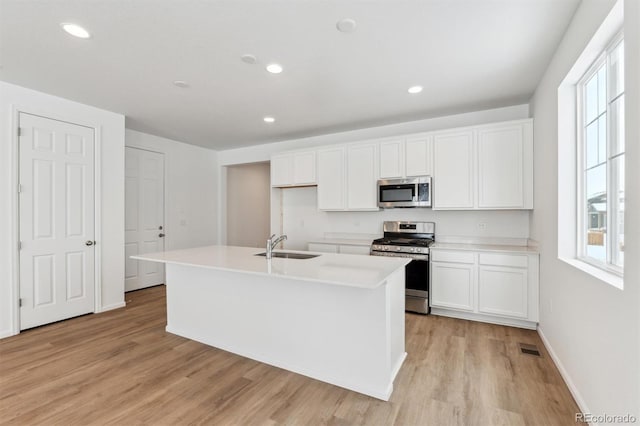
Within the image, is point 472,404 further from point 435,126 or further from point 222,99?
point 222,99

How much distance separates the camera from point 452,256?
136 inches

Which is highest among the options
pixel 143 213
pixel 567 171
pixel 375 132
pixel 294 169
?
pixel 375 132

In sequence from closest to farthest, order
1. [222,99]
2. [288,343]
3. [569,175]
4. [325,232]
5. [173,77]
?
[569,175]
[288,343]
[173,77]
[222,99]
[325,232]

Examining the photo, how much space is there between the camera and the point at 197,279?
9.55 feet

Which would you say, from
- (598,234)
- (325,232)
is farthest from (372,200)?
(598,234)

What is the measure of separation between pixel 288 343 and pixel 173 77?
2647 millimetres

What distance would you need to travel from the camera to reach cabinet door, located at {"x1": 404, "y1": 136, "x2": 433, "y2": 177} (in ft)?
12.3

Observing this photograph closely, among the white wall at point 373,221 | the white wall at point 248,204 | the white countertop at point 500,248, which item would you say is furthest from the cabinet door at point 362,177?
the white wall at point 248,204

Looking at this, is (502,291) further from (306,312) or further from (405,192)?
(306,312)

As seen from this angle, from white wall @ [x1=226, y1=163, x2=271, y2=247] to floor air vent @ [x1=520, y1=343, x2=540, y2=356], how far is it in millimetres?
5190

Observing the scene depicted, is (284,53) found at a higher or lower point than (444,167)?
higher

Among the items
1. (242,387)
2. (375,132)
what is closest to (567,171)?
(375,132)

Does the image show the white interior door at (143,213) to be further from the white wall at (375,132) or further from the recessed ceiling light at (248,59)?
the recessed ceiling light at (248,59)

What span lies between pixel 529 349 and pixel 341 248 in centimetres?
239
